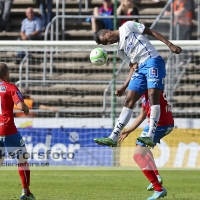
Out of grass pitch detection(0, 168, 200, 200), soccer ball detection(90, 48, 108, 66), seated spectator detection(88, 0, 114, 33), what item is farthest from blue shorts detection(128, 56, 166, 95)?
seated spectator detection(88, 0, 114, 33)

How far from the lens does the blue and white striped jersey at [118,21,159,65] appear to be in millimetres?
9258

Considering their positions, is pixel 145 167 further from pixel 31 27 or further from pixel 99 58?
pixel 31 27

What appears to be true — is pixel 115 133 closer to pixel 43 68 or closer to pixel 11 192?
pixel 11 192

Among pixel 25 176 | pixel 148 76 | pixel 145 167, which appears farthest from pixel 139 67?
pixel 25 176

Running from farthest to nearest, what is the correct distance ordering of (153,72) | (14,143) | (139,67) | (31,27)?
(31,27)
(139,67)
(153,72)
(14,143)

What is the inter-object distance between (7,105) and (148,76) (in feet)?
6.57

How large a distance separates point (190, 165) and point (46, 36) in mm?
5867

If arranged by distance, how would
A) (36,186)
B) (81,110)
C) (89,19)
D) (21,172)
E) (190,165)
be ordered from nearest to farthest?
(21,172) → (36,186) → (190,165) → (81,110) → (89,19)

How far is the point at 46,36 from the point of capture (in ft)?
61.3

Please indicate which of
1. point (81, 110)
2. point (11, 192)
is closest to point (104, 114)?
point (81, 110)

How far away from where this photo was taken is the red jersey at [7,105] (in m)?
8.92

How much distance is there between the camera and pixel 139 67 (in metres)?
9.28

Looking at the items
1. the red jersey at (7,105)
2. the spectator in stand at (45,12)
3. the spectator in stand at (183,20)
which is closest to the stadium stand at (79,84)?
the spectator in stand at (183,20)

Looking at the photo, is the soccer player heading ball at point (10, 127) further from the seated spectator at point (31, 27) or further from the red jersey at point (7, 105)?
the seated spectator at point (31, 27)
